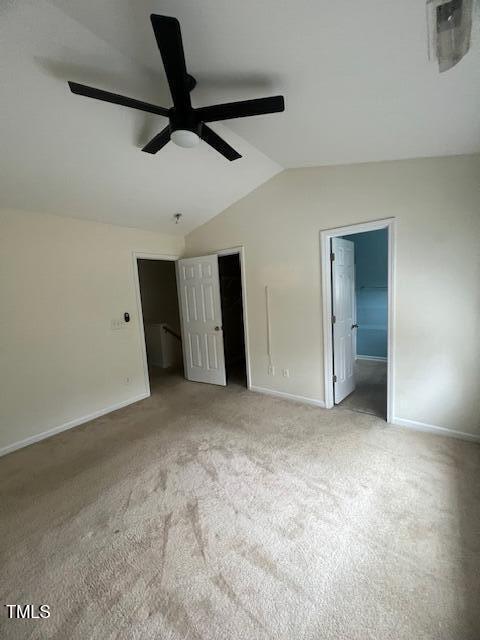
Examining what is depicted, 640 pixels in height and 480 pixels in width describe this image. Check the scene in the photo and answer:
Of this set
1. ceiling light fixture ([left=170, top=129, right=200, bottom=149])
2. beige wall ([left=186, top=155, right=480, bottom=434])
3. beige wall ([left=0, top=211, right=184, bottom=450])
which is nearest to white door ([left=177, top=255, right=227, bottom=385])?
beige wall ([left=0, top=211, right=184, bottom=450])

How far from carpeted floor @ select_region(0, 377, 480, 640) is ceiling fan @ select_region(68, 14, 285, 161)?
241 cm

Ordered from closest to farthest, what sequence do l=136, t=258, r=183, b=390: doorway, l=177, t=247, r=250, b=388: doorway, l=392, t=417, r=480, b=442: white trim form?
l=392, t=417, r=480, b=442: white trim < l=177, t=247, r=250, b=388: doorway < l=136, t=258, r=183, b=390: doorway

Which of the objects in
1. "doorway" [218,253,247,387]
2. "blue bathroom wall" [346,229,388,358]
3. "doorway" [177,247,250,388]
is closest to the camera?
"doorway" [177,247,250,388]

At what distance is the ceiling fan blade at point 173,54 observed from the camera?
105cm

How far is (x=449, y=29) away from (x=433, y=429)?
279 centimetres

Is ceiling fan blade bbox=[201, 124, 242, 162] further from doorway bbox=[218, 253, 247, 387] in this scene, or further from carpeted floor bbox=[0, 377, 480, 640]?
doorway bbox=[218, 253, 247, 387]

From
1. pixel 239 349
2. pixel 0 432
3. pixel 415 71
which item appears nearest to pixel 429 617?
pixel 415 71

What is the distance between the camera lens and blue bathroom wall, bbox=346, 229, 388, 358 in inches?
183

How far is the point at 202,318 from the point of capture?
4066 mm

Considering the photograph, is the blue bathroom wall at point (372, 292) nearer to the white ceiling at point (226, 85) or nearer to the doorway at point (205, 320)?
the doorway at point (205, 320)

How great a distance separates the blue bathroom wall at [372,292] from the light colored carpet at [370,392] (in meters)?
0.47

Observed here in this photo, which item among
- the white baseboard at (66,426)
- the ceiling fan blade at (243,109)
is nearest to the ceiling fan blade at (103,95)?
the ceiling fan blade at (243,109)

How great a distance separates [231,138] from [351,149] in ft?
3.46

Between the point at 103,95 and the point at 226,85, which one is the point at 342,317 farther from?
the point at 103,95
